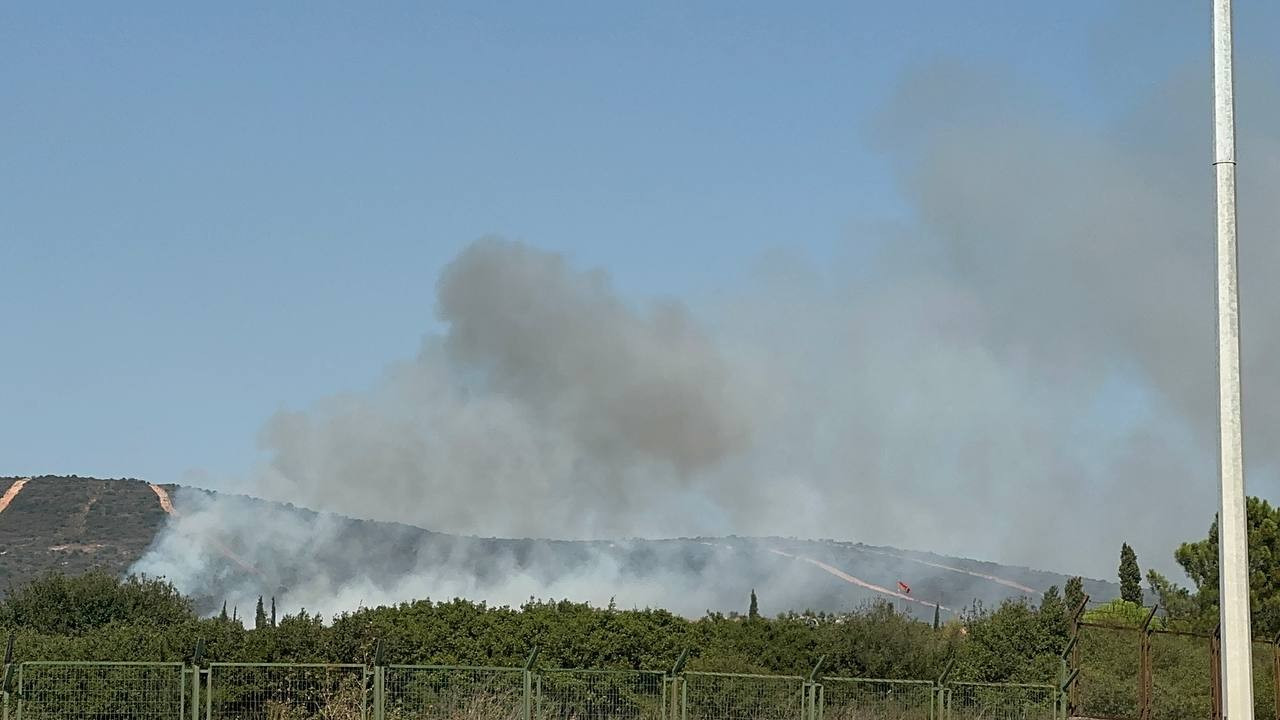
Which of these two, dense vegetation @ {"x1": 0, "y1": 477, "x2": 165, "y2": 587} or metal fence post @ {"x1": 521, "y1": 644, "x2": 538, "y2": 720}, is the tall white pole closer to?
metal fence post @ {"x1": 521, "y1": 644, "x2": 538, "y2": 720}

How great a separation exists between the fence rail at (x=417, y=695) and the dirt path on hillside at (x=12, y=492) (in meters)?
128

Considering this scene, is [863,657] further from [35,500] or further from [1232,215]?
[35,500]

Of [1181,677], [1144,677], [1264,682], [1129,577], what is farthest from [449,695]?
[1129,577]

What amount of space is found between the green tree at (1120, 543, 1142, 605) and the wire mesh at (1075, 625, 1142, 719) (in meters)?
43.3

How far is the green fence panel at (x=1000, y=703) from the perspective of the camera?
3412 cm

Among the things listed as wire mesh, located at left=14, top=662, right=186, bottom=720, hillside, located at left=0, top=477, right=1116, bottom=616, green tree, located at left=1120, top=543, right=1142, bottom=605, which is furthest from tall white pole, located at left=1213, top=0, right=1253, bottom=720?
hillside, located at left=0, top=477, right=1116, bottom=616

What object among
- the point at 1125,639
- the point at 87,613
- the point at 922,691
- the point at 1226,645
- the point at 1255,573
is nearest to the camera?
the point at 1226,645

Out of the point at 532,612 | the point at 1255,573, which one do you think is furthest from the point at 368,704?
the point at 1255,573

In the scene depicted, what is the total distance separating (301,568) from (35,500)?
1026 inches

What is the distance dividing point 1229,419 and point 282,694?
66.9ft

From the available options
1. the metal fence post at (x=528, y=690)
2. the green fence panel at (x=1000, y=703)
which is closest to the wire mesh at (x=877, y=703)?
the green fence panel at (x=1000, y=703)

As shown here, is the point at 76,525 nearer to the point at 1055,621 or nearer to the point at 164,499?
the point at 164,499

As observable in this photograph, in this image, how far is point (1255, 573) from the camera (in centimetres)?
5409

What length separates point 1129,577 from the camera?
8456 cm
